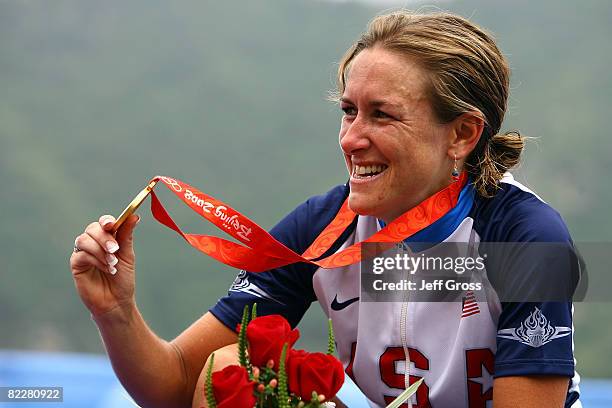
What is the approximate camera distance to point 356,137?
75.5 inches

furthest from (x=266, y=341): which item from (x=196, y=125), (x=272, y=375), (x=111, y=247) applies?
(x=196, y=125)

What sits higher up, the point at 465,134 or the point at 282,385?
the point at 465,134

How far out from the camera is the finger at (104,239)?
1750mm

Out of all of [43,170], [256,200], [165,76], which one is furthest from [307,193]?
[43,170]

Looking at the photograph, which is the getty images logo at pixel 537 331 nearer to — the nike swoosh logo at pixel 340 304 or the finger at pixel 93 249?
the nike swoosh logo at pixel 340 304

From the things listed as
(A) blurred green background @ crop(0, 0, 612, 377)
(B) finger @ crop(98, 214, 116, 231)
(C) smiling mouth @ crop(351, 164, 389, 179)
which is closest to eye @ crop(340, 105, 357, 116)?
(C) smiling mouth @ crop(351, 164, 389, 179)

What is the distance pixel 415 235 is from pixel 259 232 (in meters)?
0.37

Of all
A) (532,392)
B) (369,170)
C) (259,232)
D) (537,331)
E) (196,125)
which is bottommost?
(532,392)

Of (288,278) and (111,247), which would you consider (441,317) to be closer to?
(288,278)

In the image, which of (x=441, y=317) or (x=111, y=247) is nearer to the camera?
(x=111, y=247)

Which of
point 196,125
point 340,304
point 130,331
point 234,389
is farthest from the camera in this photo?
point 196,125

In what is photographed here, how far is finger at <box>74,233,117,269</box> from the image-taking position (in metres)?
1.76

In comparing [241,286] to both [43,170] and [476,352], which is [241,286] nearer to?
[476,352]

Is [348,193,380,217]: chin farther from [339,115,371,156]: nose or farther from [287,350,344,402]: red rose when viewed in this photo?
[287,350,344,402]: red rose
